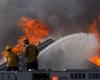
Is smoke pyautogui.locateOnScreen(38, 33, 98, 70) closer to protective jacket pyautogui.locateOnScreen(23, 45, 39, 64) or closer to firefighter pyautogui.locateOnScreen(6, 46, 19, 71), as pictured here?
firefighter pyautogui.locateOnScreen(6, 46, 19, 71)

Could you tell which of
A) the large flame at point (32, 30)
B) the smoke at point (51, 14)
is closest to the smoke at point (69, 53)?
the large flame at point (32, 30)

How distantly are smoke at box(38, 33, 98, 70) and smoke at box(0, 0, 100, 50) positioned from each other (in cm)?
1264

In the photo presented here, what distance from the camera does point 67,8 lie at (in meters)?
38.4

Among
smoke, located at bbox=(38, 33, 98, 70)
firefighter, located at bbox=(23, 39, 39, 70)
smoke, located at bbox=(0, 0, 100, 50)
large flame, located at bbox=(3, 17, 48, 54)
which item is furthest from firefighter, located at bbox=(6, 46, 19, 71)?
smoke, located at bbox=(0, 0, 100, 50)

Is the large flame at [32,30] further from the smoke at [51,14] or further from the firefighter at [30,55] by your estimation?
the firefighter at [30,55]

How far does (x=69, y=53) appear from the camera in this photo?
2159 centimetres

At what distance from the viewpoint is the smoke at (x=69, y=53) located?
62.5ft

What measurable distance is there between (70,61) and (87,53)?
1510 millimetres

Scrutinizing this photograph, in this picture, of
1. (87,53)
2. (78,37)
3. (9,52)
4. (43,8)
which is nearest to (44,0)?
(43,8)

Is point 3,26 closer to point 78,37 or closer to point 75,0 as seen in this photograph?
point 75,0

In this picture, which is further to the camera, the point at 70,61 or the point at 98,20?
the point at 98,20

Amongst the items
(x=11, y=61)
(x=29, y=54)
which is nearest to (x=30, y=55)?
(x=29, y=54)

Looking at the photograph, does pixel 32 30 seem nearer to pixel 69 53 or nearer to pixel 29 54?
pixel 69 53

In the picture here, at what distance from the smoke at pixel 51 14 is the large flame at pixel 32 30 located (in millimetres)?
662
